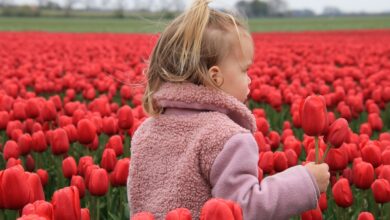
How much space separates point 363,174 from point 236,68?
2.79 ft

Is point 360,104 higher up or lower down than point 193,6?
lower down

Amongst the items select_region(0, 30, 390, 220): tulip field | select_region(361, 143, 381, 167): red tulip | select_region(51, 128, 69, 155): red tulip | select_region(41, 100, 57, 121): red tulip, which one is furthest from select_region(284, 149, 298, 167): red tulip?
select_region(41, 100, 57, 121): red tulip

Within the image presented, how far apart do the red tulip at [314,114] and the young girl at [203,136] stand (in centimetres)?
13

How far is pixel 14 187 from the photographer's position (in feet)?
7.02

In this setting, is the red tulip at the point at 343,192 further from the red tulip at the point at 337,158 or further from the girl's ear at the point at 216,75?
the girl's ear at the point at 216,75

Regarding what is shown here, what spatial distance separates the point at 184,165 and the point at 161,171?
0.54ft

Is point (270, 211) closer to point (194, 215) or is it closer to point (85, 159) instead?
point (194, 215)

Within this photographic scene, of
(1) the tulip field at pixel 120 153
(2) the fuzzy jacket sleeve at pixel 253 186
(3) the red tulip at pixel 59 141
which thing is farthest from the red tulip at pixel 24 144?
(2) the fuzzy jacket sleeve at pixel 253 186

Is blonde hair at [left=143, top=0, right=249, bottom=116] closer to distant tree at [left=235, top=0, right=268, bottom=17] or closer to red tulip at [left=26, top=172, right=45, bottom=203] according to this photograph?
red tulip at [left=26, top=172, right=45, bottom=203]

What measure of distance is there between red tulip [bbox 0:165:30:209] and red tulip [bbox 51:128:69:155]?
1366 millimetres

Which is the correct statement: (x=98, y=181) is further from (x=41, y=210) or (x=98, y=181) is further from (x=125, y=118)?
(x=125, y=118)

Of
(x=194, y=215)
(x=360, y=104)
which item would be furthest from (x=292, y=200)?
(x=360, y=104)

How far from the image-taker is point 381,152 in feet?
10.5

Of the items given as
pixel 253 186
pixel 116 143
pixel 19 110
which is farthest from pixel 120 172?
pixel 19 110
